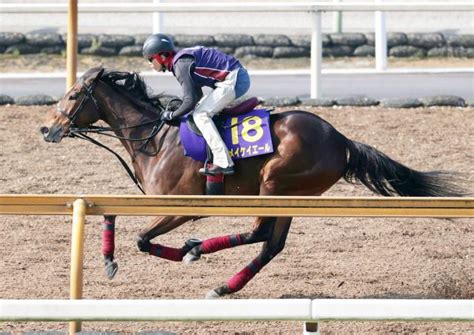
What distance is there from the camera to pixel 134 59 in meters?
17.7

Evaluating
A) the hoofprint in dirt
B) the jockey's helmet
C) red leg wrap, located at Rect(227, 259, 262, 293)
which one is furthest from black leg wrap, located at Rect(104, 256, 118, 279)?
A: the jockey's helmet

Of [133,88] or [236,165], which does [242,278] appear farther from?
[133,88]

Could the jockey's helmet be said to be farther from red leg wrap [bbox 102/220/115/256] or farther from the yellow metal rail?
the yellow metal rail

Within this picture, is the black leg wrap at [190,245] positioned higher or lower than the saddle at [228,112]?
lower

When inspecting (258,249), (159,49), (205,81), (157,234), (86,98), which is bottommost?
(258,249)

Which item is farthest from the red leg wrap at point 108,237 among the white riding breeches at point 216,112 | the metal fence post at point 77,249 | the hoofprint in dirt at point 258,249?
the metal fence post at point 77,249

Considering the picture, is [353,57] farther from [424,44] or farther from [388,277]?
[388,277]

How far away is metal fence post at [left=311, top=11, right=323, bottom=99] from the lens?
1309 cm

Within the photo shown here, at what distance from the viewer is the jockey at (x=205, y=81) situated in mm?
8344

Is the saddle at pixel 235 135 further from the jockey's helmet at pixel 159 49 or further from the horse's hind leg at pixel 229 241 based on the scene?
the jockey's helmet at pixel 159 49

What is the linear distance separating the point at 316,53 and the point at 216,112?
16.0ft

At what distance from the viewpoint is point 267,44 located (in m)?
18.3

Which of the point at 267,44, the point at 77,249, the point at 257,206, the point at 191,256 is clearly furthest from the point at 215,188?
the point at 267,44

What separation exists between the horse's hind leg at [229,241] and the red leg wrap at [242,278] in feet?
0.89
